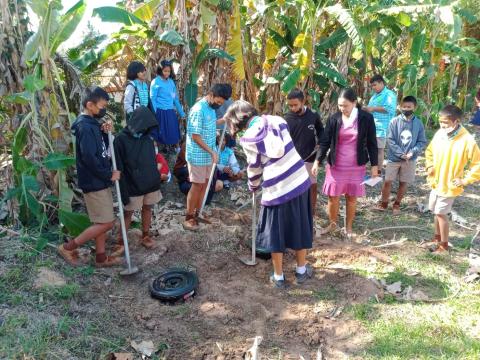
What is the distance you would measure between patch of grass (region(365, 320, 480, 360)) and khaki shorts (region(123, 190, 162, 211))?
2471 mm

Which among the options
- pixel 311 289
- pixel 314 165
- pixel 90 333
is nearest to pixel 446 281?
pixel 311 289

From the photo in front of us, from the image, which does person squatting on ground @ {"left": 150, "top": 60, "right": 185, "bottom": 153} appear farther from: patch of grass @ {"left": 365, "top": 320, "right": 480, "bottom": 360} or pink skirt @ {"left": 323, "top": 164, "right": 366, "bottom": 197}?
patch of grass @ {"left": 365, "top": 320, "right": 480, "bottom": 360}

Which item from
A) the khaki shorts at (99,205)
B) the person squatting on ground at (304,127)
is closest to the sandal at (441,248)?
the person squatting on ground at (304,127)

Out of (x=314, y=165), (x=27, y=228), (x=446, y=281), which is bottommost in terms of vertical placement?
(x=446, y=281)

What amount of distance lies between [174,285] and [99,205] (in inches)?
41.1

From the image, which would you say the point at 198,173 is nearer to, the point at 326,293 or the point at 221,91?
the point at 221,91

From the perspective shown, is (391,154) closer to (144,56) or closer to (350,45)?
(350,45)

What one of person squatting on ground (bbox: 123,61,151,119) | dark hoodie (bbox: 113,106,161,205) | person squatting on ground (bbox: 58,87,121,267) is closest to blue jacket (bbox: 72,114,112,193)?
person squatting on ground (bbox: 58,87,121,267)

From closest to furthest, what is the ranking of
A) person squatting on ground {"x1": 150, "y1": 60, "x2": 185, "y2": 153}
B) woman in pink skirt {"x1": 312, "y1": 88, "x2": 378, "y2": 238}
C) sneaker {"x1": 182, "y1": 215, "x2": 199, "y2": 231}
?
woman in pink skirt {"x1": 312, "y1": 88, "x2": 378, "y2": 238}
sneaker {"x1": 182, "y1": 215, "x2": 199, "y2": 231}
person squatting on ground {"x1": 150, "y1": 60, "x2": 185, "y2": 153}

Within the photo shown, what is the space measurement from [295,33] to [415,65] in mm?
2602

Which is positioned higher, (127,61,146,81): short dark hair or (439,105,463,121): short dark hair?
(127,61,146,81): short dark hair

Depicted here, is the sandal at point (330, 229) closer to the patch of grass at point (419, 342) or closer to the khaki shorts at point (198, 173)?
the khaki shorts at point (198, 173)

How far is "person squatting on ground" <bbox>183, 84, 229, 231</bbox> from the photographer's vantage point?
4.62 m

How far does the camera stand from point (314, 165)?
485 cm
